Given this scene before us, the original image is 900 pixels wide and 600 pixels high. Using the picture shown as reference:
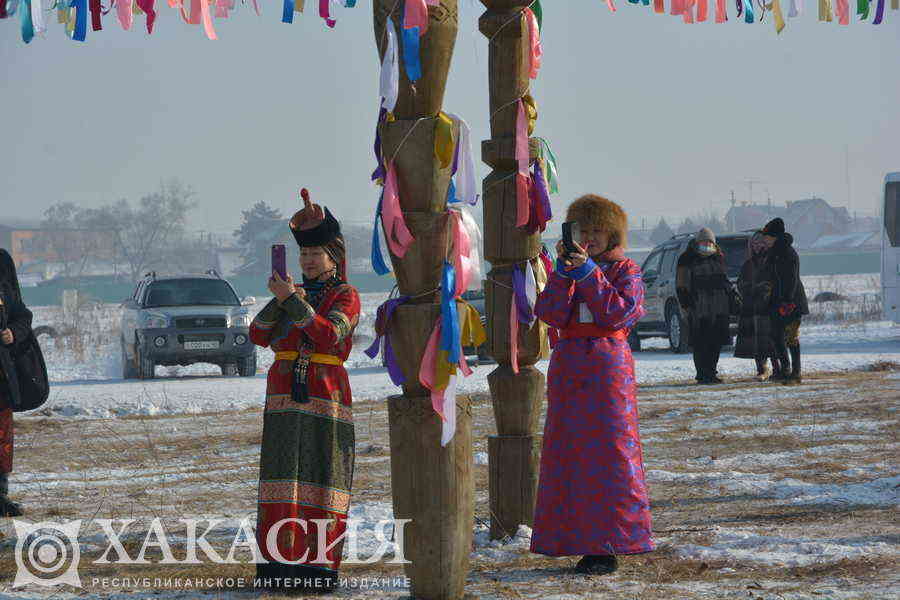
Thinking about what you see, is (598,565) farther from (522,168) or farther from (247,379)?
(247,379)

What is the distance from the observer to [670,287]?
20.0 metres

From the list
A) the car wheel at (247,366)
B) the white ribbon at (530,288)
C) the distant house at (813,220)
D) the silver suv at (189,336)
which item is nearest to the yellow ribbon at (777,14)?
the white ribbon at (530,288)

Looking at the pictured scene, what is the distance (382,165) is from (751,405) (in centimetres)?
778

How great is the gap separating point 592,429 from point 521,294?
2.86 ft

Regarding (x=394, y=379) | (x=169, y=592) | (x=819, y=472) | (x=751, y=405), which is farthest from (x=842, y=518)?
(x=751, y=405)

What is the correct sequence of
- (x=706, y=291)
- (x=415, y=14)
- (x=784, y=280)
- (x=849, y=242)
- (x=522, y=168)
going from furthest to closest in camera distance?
(x=849, y=242) → (x=706, y=291) → (x=784, y=280) → (x=522, y=168) → (x=415, y=14)

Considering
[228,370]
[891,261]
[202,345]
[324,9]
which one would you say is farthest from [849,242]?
[324,9]

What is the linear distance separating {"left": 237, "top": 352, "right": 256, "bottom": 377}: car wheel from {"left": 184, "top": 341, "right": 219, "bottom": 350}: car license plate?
1.50ft

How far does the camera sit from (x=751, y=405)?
39.6ft

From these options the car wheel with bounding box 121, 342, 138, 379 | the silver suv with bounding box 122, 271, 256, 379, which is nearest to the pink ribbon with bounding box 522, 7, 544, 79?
the silver suv with bounding box 122, 271, 256, 379

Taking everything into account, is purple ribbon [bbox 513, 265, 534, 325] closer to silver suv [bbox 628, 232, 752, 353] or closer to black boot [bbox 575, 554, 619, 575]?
black boot [bbox 575, 554, 619, 575]

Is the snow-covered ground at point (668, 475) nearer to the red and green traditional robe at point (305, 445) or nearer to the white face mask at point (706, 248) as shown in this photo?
the red and green traditional robe at point (305, 445)

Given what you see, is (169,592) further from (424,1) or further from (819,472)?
(819,472)

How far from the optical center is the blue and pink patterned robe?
5.52m
